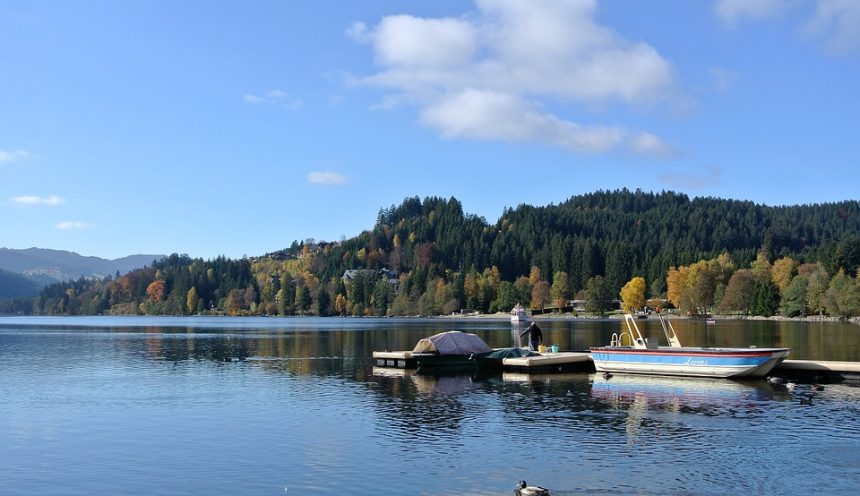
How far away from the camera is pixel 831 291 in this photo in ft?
525

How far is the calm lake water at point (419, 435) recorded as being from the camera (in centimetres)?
2622

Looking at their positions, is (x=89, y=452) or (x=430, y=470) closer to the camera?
(x=430, y=470)

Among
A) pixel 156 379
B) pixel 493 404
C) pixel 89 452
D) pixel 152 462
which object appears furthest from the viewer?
pixel 156 379

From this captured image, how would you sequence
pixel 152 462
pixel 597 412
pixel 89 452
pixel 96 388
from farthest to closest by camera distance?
pixel 96 388, pixel 597 412, pixel 89 452, pixel 152 462

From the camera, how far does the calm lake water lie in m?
26.2

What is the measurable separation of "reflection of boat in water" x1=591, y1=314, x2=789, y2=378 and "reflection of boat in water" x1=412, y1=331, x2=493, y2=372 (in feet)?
38.4

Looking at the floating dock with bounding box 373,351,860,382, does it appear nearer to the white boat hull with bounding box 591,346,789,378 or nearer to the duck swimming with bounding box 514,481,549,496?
the white boat hull with bounding box 591,346,789,378

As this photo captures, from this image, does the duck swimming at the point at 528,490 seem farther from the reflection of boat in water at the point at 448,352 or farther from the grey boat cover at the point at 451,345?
the grey boat cover at the point at 451,345

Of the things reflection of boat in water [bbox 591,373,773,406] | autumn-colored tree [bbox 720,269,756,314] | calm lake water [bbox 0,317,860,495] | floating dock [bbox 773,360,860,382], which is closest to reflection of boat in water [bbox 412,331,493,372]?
calm lake water [bbox 0,317,860,495]

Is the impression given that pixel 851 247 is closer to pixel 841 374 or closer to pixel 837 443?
pixel 841 374

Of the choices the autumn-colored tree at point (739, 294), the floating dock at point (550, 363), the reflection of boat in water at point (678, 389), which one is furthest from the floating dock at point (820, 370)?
the autumn-colored tree at point (739, 294)

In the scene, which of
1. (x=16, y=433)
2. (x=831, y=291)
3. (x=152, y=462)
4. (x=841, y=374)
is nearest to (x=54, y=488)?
(x=152, y=462)

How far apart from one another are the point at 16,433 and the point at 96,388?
17431 mm

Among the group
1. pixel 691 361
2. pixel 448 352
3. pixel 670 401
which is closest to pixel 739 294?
pixel 448 352
